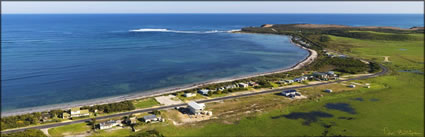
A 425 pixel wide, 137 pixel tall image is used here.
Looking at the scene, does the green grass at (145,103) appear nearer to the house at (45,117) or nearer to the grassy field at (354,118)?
the grassy field at (354,118)

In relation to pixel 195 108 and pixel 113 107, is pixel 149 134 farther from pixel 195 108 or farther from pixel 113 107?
pixel 113 107

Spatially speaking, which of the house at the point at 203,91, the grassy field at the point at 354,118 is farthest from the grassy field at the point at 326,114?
the house at the point at 203,91

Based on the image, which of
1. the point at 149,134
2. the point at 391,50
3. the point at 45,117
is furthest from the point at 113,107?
the point at 391,50

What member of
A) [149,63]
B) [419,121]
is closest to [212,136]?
[419,121]

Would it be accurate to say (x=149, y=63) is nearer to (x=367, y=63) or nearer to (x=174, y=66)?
(x=174, y=66)

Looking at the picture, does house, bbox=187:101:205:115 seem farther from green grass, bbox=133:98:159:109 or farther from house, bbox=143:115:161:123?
green grass, bbox=133:98:159:109
